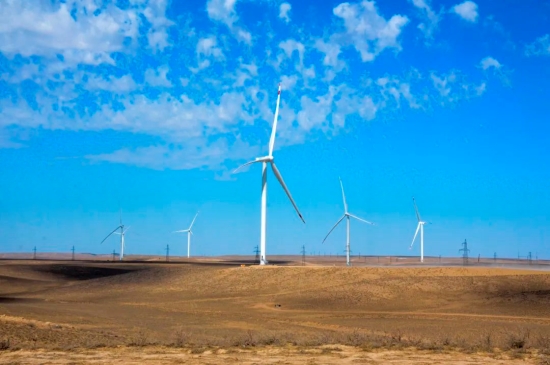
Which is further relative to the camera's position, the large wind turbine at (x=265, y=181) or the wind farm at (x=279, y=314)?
the large wind turbine at (x=265, y=181)

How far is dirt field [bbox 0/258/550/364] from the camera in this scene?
2416 cm

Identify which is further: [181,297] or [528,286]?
[181,297]

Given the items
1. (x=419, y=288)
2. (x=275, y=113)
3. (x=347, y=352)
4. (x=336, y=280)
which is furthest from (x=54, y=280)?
(x=347, y=352)

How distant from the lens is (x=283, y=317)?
141 ft

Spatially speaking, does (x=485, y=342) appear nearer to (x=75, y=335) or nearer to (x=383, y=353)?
(x=383, y=353)

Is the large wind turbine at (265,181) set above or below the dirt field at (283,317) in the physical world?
above

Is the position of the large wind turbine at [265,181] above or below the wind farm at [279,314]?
above

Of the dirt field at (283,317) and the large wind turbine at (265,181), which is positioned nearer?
the dirt field at (283,317)

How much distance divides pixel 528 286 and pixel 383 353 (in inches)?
1225

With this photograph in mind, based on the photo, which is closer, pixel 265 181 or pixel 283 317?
pixel 283 317

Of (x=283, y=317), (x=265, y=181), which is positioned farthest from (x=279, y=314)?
(x=265, y=181)

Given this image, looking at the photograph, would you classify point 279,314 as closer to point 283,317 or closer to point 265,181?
point 283,317

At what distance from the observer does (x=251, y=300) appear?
2221 inches

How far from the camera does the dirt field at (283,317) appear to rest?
79.3ft
